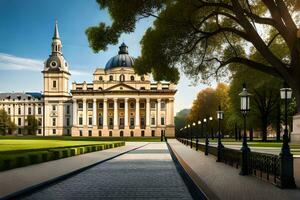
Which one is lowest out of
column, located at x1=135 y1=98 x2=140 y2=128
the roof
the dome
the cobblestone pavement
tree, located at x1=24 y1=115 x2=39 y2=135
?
the cobblestone pavement

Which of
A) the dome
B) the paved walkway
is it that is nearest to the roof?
the dome

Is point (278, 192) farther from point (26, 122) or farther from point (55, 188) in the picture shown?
point (26, 122)

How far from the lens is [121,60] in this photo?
128m

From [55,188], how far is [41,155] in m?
10.5

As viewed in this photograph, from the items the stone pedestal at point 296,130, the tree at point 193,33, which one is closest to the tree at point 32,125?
the tree at point 193,33

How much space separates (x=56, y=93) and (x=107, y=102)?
1733 centimetres

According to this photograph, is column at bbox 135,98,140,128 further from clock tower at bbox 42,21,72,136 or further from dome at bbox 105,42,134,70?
clock tower at bbox 42,21,72,136

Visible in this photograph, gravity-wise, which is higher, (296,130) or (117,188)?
(296,130)

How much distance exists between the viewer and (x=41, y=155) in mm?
22500

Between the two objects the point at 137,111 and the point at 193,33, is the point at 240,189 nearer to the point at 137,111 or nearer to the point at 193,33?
A: the point at 193,33

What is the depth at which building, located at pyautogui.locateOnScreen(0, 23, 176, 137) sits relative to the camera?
12238cm

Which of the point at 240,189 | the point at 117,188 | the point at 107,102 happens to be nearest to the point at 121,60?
the point at 107,102

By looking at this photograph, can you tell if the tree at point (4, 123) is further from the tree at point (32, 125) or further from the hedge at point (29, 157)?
the hedge at point (29, 157)

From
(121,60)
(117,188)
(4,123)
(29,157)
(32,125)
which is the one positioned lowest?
(117,188)
